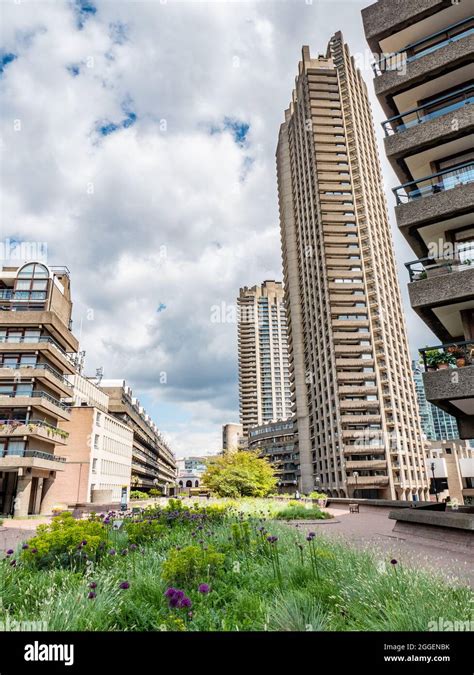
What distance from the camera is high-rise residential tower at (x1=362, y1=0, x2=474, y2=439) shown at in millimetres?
14781

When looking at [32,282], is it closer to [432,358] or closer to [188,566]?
[432,358]

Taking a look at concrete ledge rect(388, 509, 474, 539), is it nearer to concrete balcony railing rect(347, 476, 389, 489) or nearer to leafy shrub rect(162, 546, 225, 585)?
leafy shrub rect(162, 546, 225, 585)

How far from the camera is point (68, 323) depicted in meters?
45.1

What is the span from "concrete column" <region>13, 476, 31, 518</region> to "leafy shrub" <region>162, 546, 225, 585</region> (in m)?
33.8

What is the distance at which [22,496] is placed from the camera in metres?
34.5

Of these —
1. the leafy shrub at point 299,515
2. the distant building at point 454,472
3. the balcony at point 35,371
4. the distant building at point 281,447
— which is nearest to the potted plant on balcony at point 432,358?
the leafy shrub at point 299,515

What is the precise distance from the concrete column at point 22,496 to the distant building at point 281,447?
3687 inches

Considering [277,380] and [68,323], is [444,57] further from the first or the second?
[277,380]

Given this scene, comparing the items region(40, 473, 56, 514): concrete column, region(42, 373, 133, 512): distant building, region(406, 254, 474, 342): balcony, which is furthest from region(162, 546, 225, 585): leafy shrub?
region(42, 373, 133, 512): distant building

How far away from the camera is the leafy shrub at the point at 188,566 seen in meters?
5.57

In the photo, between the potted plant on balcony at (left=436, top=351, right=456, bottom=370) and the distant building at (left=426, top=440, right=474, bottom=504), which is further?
the distant building at (left=426, top=440, right=474, bottom=504)

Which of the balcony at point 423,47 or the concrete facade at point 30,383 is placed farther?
the concrete facade at point 30,383

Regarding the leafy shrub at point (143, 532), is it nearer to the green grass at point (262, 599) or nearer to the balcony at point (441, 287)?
the green grass at point (262, 599)
